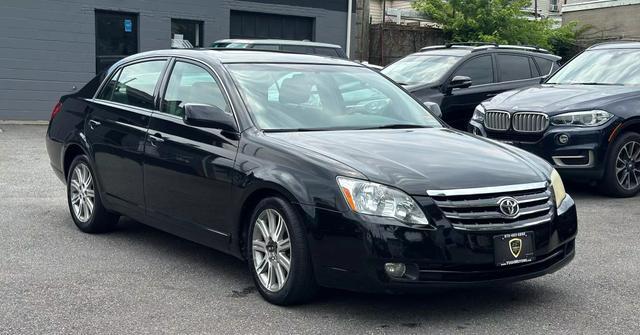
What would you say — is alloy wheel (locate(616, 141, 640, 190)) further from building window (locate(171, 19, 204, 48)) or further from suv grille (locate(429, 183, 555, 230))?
building window (locate(171, 19, 204, 48))

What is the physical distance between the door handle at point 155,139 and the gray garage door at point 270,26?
13668mm

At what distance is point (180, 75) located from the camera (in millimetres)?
6188

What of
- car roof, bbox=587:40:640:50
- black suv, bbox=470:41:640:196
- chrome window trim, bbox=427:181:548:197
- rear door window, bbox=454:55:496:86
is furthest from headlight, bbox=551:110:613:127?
chrome window trim, bbox=427:181:548:197

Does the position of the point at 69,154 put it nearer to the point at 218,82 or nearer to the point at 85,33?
the point at 218,82

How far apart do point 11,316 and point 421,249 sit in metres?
2.40

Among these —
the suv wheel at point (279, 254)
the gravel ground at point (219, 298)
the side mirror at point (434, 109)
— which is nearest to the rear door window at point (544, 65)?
the gravel ground at point (219, 298)

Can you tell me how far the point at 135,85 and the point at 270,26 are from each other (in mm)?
13504

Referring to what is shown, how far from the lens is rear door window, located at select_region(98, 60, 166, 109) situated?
641cm

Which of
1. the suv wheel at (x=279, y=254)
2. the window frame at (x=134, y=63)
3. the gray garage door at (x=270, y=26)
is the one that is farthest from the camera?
the gray garage door at (x=270, y=26)

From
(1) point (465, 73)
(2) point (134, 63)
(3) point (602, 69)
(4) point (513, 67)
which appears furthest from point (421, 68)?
(2) point (134, 63)

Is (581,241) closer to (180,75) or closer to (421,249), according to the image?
(421,249)

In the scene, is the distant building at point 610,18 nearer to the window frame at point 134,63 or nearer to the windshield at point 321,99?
the windshield at point 321,99

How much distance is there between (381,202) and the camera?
451cm

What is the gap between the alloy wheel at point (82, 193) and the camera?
697cm
